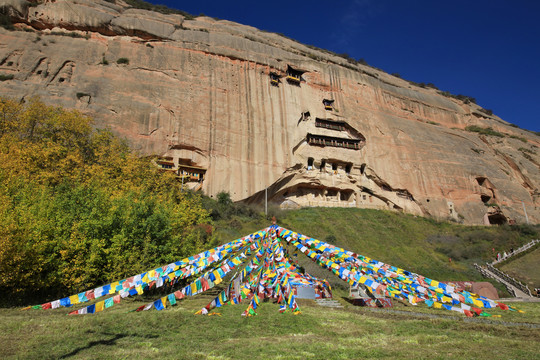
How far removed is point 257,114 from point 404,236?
21.0 meters

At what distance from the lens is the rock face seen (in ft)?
100

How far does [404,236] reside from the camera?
34.2m

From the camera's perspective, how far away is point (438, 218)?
41125mm

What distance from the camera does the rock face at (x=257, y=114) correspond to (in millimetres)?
30531

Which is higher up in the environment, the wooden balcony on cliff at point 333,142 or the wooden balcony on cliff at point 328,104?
the wooden balcony on cliff at point 328,104

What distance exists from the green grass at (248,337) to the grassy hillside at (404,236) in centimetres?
1466

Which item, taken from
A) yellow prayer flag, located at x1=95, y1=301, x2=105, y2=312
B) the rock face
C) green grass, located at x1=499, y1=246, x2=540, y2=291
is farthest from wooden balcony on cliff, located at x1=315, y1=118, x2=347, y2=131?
yellow prayer flag, located at x1=95, y1=301, x2=105, y2=312

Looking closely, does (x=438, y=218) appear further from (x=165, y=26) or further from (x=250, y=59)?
(x=165, y=26)

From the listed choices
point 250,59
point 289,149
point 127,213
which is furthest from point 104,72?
point 127,213

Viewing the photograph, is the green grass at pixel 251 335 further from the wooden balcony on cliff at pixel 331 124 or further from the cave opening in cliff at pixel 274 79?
the wooden balcony on cliff at pixel 331 124

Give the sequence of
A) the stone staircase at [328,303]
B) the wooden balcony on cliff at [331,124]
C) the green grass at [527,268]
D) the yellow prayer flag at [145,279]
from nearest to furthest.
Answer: the yellow prayer flag at [145,279] → the stone staircase at [328,303] → the green grass at [527,268] → the wooden balcony on cliff at [331,124]

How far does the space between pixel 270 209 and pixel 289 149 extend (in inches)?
301

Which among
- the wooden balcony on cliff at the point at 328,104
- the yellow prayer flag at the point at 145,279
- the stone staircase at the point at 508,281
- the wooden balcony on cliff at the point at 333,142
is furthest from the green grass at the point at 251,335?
the wooden balcony on cliff at the point at 328,104

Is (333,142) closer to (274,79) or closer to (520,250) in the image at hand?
(274,79)
